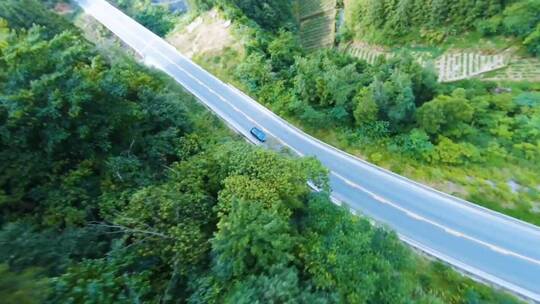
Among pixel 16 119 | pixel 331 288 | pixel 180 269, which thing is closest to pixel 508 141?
pixel 331 288

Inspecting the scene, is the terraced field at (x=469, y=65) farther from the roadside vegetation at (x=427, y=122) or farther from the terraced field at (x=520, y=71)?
the roadside vegetation at (x=427, y=122)

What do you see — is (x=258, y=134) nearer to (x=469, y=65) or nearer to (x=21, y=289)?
(x=21, y=289)

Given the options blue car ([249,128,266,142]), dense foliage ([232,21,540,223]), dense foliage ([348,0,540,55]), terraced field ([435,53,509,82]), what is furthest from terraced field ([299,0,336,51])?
blue car ([249,128,266,142])

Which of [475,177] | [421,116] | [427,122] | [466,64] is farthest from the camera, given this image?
A: [466,64]

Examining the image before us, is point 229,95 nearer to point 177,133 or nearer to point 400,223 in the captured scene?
point 177,133

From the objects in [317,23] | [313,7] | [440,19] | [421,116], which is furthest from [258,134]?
[313,7]

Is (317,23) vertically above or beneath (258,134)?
above
